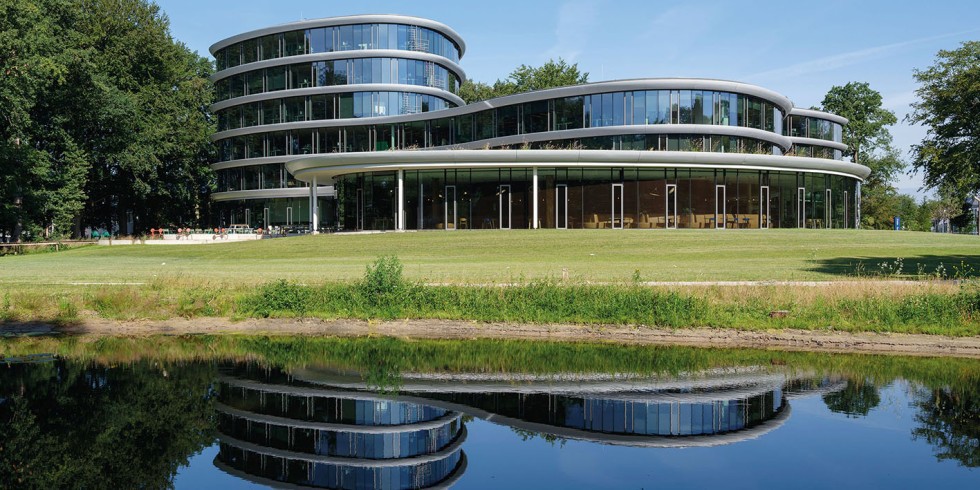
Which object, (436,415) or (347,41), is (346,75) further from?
(436,415)

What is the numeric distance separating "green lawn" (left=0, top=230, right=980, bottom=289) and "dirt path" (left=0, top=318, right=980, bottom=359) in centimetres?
263

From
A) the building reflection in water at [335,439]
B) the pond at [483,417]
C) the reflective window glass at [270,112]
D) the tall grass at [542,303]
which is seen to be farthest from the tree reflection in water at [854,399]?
the reflective window glass at [270,112]

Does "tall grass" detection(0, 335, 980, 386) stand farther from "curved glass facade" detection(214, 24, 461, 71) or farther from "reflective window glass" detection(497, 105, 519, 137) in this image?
"curved glass facade" detection(214, 24, 461, 71)

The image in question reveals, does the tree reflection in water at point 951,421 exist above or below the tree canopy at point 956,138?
below

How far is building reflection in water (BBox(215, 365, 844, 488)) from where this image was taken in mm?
9023

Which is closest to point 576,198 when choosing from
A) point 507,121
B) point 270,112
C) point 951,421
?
point 507,121

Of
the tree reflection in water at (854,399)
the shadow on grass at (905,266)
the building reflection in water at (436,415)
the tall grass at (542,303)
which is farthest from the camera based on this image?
the shadow on grass at (905,266)

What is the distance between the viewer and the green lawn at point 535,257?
2350 cm

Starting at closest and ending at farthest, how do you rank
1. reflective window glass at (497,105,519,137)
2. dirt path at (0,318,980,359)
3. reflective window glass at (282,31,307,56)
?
dirt path at (0,318,980,359)
reflective window glass at (497,105,519,137)
reflective window glass at (282,31,307,56)

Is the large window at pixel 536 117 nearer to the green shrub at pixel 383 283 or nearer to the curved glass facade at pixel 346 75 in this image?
the curved glass facade at pixel 346 75

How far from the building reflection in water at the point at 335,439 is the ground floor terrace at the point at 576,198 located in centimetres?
3219

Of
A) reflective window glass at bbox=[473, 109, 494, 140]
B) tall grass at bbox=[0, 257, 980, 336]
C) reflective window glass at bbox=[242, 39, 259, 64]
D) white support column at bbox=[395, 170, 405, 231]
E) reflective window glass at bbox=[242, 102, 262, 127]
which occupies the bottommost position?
tall grass at bbox=[0, 257, 980, 336]

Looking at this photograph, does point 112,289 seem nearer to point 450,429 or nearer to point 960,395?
point 450,429

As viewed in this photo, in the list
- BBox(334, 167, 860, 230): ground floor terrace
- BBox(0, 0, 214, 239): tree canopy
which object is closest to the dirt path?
BBox(334, 167, 860, 230): ground floor terrace
